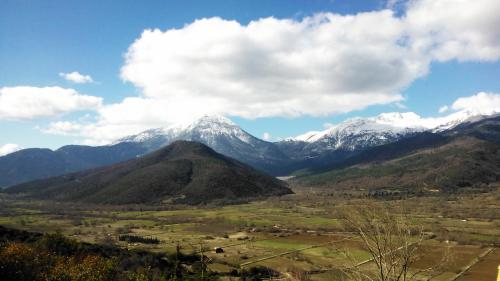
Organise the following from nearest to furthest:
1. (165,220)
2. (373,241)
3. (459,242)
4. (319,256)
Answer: (373,241), (319,256), (459,242), (165,220)

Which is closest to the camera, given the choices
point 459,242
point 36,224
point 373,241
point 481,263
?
point 373,241

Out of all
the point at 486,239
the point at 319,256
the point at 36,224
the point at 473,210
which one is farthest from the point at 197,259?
the point at 473,210

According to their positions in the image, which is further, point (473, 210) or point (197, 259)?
point (473, 210)

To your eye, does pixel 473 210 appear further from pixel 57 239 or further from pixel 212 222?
pixel 57 239

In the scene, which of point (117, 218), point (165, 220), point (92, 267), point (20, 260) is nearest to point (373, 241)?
point (92, 267)

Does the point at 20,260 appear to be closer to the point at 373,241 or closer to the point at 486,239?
the point at 373,241

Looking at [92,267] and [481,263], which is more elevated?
[92,267]
